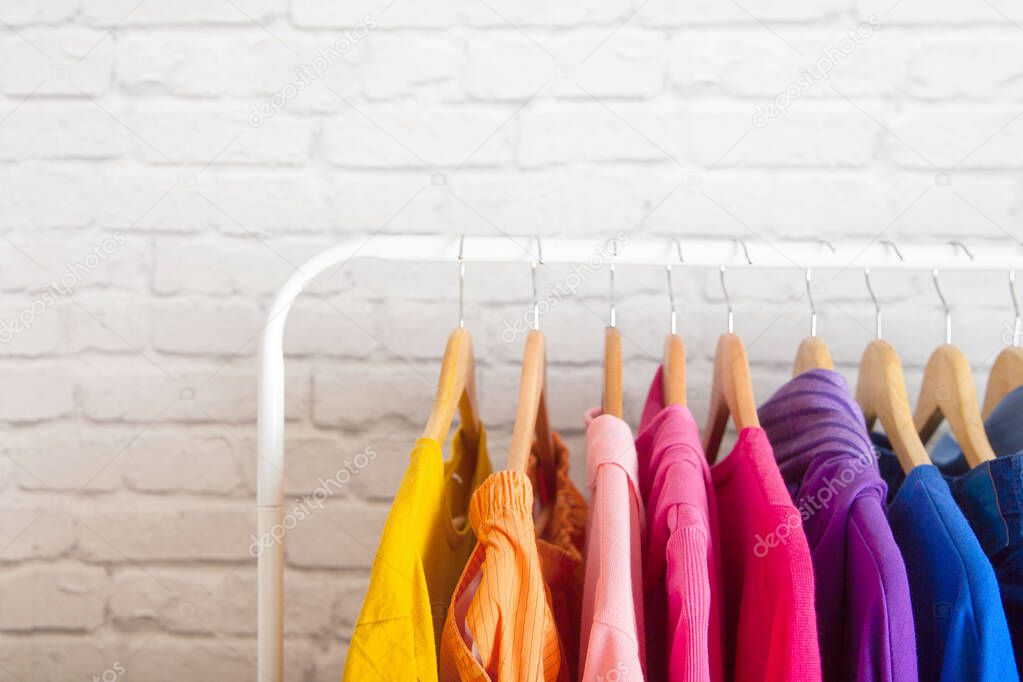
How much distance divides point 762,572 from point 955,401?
0.32 meters

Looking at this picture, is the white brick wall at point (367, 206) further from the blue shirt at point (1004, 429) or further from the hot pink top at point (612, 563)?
the hot pink top at point (612, 563)

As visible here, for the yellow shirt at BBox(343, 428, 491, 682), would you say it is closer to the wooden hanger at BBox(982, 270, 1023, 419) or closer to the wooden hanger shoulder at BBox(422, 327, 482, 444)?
the wooden hanger shoulder at BBox(422, 327, 482, 444)

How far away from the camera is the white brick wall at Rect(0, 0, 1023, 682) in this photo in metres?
1.16

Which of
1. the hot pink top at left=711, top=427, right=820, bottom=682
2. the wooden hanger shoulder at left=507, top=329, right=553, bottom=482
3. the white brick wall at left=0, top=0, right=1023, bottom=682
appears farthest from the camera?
the white brick wall at left=0, top=0, right=1023, bottom=682

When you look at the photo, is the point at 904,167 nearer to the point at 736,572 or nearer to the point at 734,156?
the point at 734,156

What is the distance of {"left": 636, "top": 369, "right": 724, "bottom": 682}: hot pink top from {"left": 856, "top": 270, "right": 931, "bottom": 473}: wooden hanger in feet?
0.62

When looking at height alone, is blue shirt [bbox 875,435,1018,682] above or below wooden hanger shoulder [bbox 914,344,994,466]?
below

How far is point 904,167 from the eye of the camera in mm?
1161

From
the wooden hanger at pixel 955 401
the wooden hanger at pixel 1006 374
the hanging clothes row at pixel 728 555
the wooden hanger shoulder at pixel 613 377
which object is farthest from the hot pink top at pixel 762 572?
the wooden hanger at pixel 1006 374

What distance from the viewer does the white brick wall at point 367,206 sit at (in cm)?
116

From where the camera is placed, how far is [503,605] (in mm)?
667

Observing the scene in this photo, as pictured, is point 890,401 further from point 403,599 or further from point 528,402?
point 403,599

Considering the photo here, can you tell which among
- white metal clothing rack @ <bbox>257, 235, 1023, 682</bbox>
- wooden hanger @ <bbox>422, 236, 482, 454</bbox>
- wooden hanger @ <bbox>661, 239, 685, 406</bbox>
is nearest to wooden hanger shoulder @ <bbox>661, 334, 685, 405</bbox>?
wooden hanger @ <bbox>661, 239, 685, 406</bbox>

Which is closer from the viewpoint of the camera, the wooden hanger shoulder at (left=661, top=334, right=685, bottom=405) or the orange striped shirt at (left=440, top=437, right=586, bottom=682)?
the orange striped shirt at (left=440, top=437, right=586, bottom=682)
